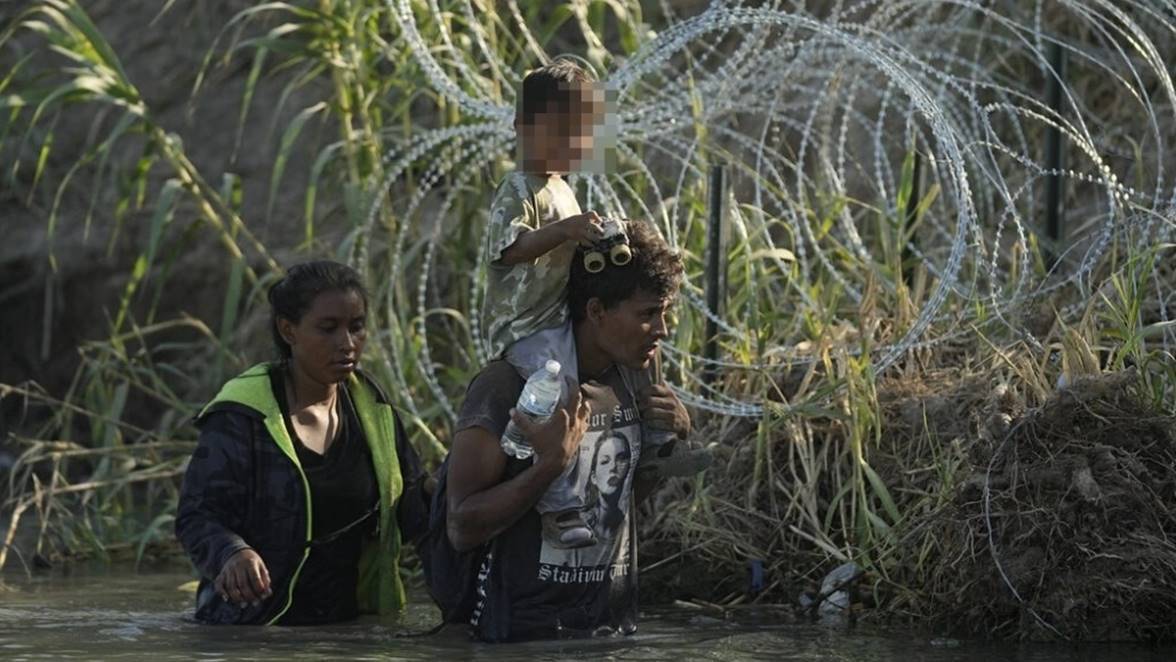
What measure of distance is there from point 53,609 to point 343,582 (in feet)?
3.53

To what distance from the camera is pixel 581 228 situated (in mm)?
4719

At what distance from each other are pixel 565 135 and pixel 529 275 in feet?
1.13

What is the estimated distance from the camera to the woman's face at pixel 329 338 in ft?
18.4

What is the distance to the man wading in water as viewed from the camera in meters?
4.92

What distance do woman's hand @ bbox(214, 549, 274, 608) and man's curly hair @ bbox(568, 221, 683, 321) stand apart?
105cm

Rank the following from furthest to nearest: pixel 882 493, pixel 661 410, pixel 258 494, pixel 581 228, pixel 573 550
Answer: pixel 882 493, pixel 258 494, pixel 661 410, pixel 573 550, pixel 581 228

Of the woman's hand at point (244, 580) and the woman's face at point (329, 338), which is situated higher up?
the woman's face at point (329, 338)

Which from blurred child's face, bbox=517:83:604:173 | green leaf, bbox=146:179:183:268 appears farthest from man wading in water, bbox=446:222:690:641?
green leaf, bbox=146:179:183:268

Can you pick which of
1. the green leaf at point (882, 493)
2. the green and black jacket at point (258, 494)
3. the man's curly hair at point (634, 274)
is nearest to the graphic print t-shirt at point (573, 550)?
the man's curly hair at point (634, 274)

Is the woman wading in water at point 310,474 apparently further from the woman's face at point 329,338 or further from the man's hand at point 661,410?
the man's hand at point 661,410

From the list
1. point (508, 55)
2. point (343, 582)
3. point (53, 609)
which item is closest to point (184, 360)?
point (508, 55)

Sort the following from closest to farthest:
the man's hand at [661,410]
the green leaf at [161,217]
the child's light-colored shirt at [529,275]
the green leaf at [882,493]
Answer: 1. the child's light-colored shirt at [529,275]
2. the man's hand at [661,410]
3. the green leaf at [882,493]
4. the green leaf at [161,217]

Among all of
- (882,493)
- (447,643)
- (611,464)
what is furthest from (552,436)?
(882,493)

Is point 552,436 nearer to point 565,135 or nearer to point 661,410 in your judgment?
point 661,410
